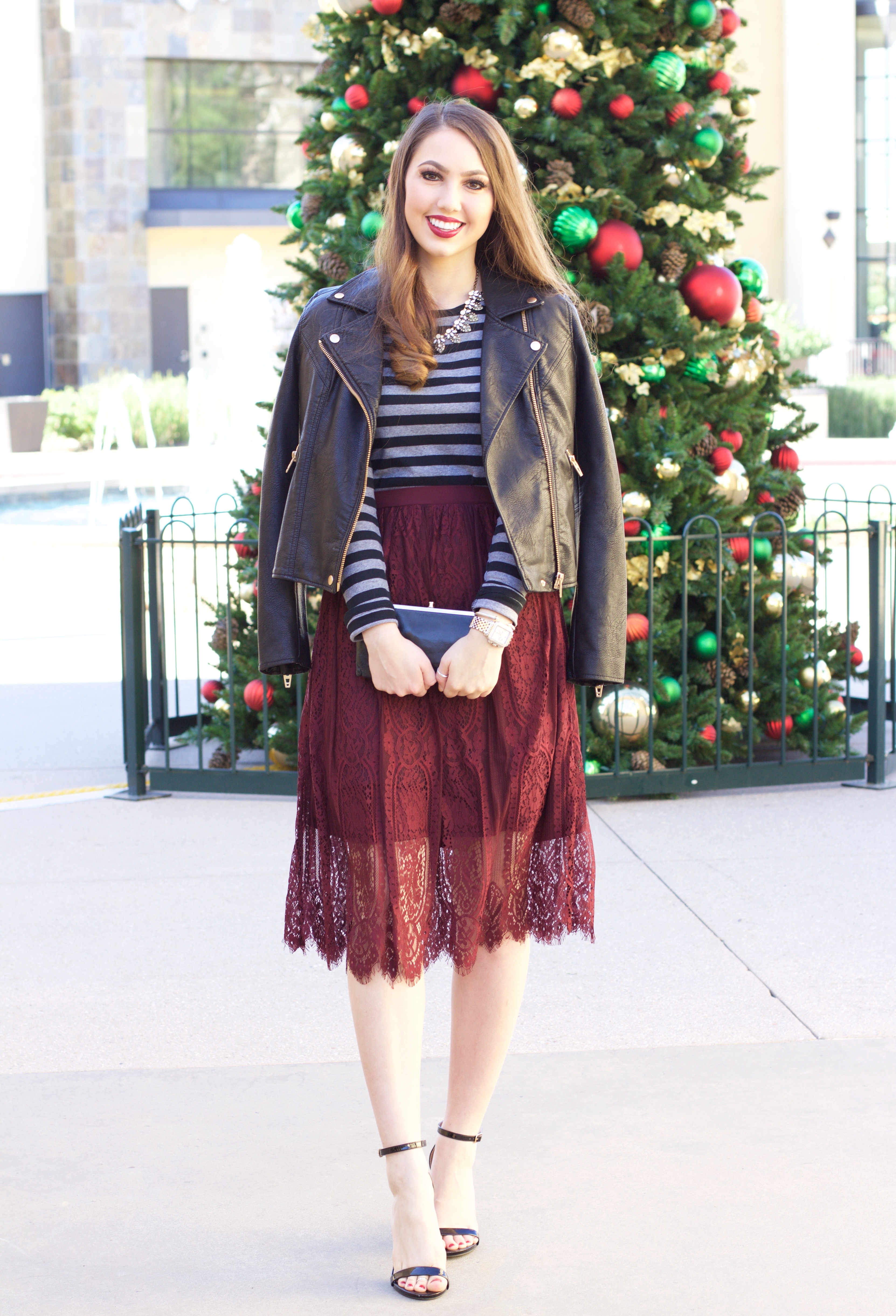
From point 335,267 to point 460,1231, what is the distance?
3892mm

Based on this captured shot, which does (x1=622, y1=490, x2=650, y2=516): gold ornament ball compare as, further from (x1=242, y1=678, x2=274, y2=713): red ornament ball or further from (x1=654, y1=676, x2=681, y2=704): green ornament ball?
(x1=242, y1=678, x2=274, y2=713): red ornament ball

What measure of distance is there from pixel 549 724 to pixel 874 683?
3.49 meters

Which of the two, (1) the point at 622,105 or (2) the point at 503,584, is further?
(1) the point at 622,105

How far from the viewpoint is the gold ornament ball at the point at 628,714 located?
5688 mm

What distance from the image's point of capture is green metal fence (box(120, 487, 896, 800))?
5691 millimetres

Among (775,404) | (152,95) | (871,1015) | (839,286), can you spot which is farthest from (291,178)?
(871,1015)

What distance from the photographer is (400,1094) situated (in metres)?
2.66

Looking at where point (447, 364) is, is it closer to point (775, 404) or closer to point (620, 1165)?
point (620, 1165)

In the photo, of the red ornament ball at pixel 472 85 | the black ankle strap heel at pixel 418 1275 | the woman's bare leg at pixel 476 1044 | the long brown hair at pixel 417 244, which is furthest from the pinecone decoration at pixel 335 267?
the black ankle strap heel at pixel 418 1275

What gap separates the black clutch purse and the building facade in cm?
2902

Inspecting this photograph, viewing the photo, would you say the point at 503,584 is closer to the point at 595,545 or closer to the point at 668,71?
the point at 595,545

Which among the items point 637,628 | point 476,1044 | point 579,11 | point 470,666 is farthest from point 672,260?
point 476,1044

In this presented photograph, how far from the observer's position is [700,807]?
5.73 m

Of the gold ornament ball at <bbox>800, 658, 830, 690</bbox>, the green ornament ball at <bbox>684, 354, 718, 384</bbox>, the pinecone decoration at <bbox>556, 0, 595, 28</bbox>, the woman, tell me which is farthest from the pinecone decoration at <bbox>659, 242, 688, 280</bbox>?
the woman
